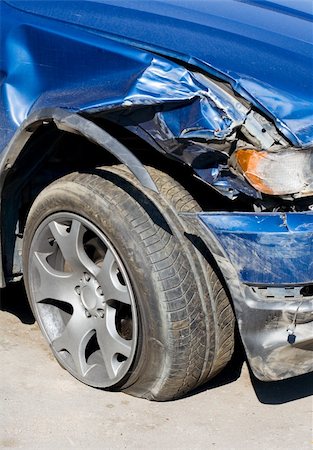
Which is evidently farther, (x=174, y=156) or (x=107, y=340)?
(x=107, y=340)

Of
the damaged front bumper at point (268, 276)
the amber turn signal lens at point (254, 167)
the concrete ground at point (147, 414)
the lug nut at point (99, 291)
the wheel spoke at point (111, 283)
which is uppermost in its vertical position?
the amber turn signal lens at point (254, 167)

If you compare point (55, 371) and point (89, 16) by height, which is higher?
point (89, 16)

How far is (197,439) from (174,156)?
43.5 inches

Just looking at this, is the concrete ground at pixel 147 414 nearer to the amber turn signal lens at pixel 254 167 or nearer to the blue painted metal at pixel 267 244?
the blue painted metal at pixel 267 244

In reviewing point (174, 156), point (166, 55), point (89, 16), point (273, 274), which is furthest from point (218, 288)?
point (89, 16)

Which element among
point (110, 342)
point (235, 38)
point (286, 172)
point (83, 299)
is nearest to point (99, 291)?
point (83, 299)

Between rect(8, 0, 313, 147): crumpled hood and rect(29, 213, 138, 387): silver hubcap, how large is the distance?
31.4 inches

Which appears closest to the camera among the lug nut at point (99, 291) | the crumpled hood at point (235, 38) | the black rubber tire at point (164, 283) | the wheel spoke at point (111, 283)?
the crumpled hood at point (235, 38)

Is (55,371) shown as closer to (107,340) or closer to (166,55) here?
(107,340)

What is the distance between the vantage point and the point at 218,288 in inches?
130

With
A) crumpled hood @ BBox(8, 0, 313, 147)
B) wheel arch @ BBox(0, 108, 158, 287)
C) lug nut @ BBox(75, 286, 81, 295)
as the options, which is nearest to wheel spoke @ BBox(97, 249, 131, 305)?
lug nut @ BBox(75, 286, 81, 295)

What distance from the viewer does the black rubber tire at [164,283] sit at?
10.7 ft

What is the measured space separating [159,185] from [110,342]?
0.69 metres

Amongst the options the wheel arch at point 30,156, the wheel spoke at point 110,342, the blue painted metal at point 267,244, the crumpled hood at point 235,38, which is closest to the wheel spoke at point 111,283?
the wheel spoke at point 110,342
